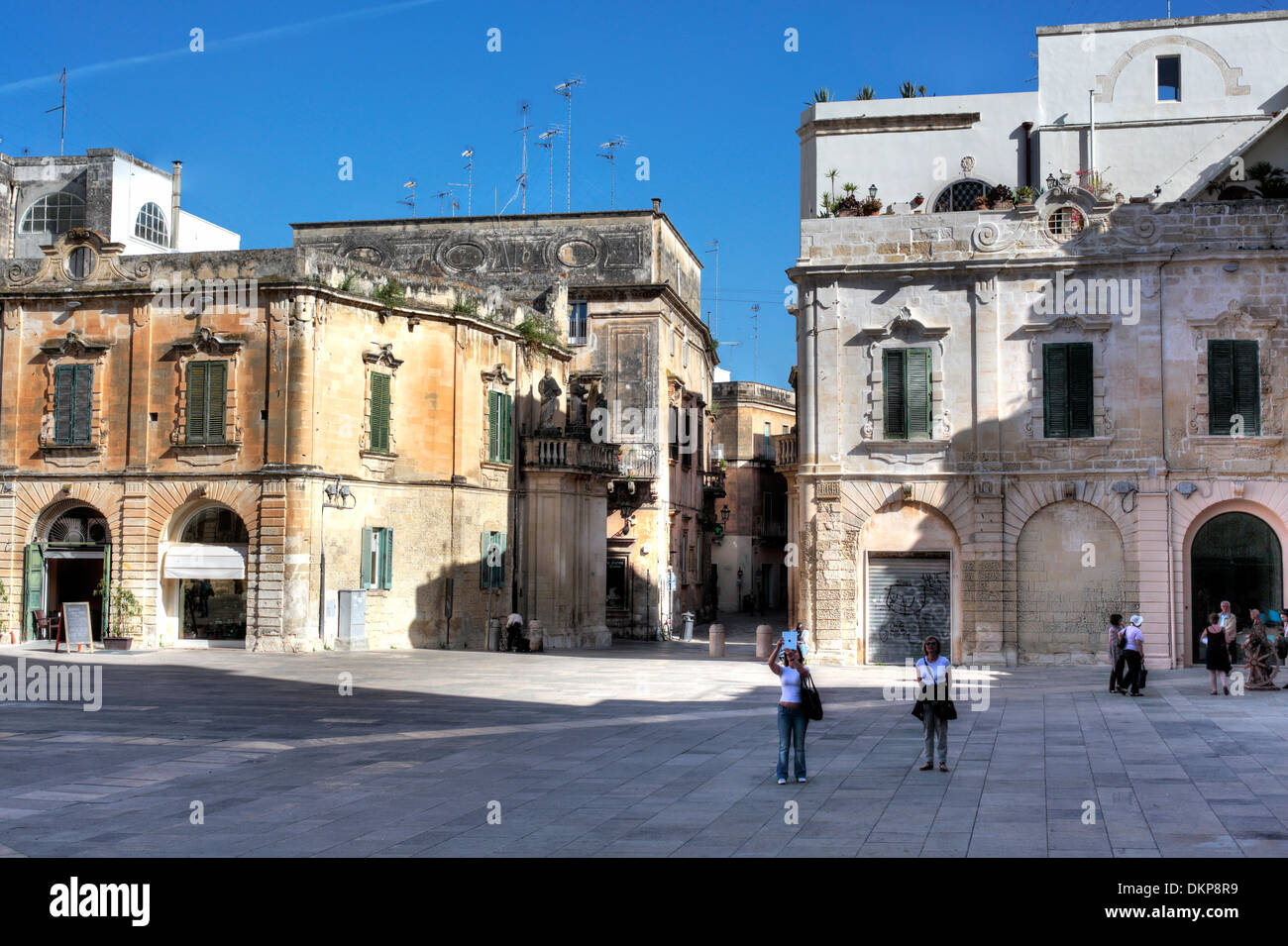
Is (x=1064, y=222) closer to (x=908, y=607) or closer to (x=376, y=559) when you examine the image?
(x=908, y=607)

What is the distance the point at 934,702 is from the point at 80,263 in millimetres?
27872

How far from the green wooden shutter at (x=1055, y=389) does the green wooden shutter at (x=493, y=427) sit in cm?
1565

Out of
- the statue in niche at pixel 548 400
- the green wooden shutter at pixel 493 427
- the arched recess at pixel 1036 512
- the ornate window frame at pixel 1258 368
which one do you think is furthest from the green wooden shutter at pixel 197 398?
the ornate window frame at pixel 1258 368

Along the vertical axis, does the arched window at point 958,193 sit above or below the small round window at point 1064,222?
above

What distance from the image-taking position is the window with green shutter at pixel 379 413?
33.8 meters

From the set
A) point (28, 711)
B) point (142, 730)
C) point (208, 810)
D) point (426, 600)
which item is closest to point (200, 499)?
point (426, 600)

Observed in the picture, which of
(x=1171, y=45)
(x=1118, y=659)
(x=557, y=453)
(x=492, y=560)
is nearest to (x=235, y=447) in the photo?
(x=492, y=560)

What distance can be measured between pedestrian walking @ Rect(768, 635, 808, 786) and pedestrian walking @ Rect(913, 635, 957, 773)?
5.28 feet

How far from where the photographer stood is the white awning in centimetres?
3241

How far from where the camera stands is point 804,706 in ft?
45.0

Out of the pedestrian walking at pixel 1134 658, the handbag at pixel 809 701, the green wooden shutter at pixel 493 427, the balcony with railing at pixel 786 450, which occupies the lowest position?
the pedestrian walking at pixel 1134 658

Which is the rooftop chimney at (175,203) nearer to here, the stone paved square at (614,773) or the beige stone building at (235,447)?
the beige stone building at (235,447)

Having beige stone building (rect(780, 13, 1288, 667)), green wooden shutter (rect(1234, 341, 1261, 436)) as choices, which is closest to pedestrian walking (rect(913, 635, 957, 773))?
beige stone building (rect(780, 13, 1288, 667))
